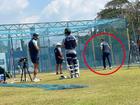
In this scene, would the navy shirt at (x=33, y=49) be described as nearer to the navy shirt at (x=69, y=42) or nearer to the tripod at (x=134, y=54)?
the navy shirt at (x=69, y=42)

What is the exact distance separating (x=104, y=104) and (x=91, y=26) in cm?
2878

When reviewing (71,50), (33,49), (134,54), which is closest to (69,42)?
(71,50)

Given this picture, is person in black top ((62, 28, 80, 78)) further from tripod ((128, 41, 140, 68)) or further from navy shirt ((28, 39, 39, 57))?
tripod ((128, 41, 140, 68))

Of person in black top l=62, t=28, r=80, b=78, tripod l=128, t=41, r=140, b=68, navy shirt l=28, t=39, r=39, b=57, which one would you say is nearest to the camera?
person in black top l=62, t=28, r=80, b=78

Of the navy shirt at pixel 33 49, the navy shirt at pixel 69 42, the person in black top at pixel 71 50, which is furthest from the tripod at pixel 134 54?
the navy shirt at pixel 33 49

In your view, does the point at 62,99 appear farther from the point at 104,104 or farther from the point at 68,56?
the point at 68,56

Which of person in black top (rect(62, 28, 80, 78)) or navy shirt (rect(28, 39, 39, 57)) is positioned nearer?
person in black top (rect(62, 28, 80, 78))

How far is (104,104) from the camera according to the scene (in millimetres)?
8328

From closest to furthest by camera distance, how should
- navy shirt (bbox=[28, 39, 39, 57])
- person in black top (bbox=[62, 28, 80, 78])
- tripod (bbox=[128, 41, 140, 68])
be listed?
person in black top (bbox=[62, 28, 80, 78]), navy shirt (bbox=[28, 39, 39, 57]), tripod (bbox=[128, 41, 140, 68])

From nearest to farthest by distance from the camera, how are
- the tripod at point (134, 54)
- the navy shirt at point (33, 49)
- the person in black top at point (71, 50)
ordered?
1. the person in black top at point (71, 50)
2. the navy shirt at point (33, 49)
3. the tripod at point (134, 54)

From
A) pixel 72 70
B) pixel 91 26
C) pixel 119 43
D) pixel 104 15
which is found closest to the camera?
pixel 72 70

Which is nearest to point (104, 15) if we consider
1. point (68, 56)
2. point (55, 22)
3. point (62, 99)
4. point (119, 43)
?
point (55, 22)

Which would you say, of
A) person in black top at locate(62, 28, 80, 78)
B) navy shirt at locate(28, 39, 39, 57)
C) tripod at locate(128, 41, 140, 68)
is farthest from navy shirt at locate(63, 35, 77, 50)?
tripod at locate(128, 41, 140, 68)

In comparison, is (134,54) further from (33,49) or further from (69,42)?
(33,49)
